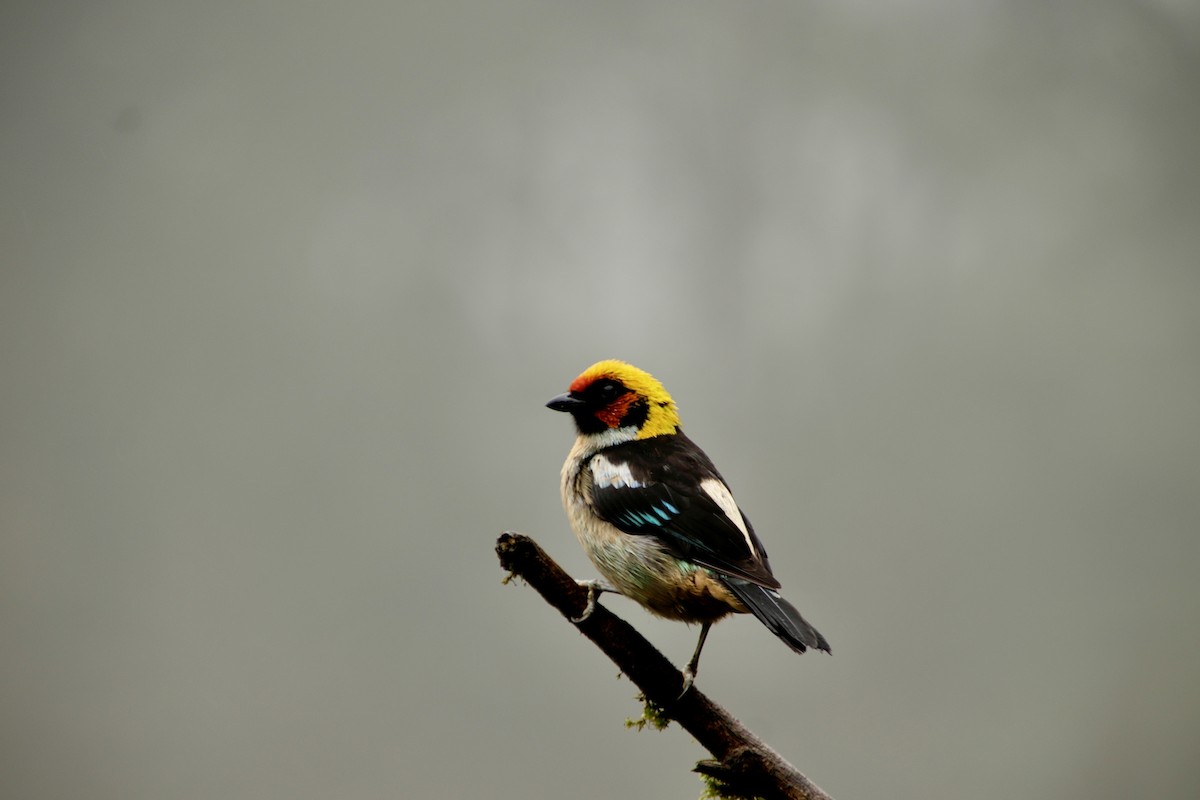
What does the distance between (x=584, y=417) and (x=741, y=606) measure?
1286mm

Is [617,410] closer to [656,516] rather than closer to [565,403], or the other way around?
[565,403]

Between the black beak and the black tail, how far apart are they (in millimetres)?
1197

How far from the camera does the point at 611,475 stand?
4.03m

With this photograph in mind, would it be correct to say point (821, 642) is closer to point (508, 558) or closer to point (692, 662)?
point (692, 662)

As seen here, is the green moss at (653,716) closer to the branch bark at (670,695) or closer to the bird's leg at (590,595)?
the branch bark at (670,695)

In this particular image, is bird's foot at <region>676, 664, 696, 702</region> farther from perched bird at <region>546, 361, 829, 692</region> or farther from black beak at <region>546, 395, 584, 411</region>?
black beak at <region>546, 395, 584, 411</region>

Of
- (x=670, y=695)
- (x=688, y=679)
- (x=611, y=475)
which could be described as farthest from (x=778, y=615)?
(x=611, y=475)

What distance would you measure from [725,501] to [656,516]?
0.35 metres

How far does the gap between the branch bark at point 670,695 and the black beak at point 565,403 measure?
102 cm

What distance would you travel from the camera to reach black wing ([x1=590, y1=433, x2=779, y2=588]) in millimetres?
3607

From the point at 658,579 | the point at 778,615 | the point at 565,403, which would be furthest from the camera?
the point at 565,403

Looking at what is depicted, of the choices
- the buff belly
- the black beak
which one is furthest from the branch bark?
the black beak

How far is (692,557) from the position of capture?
364 centimetres

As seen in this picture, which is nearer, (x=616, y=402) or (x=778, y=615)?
(x=778, y=615)
